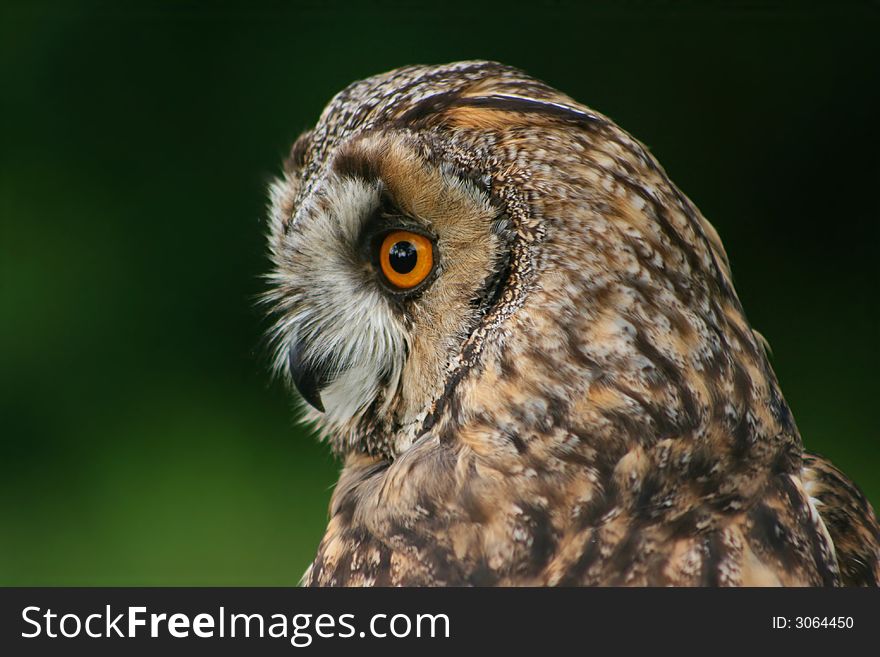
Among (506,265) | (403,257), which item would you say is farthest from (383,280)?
(506,265)

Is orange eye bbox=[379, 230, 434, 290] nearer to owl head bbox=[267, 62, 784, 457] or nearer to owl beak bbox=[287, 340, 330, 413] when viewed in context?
owl head bbox=[267, 62, 784, 457]

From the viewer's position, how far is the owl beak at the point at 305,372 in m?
1.48

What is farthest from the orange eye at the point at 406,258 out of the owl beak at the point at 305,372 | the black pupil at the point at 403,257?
the owl beak at the point at 305,372

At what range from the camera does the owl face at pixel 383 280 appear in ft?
4.08

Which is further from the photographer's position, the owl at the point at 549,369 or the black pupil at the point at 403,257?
the black pupil at the point at 403,257

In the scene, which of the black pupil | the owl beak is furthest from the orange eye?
the owl beak

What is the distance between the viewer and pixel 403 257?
129cm

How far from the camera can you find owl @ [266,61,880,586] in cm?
118

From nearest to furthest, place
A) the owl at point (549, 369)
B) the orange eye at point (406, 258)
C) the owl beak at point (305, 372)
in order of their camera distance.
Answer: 1. the owl at point (549, 369)
2. the orange eye at point (406, 258)
3. the owl beak at point (305, 372)

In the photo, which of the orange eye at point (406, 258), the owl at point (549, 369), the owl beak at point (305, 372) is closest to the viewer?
the owl at point (549, 369)

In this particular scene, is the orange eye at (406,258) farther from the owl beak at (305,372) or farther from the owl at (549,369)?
the owl beak at (305,372)

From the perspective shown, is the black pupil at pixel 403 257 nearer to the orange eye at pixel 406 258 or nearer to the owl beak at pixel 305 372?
the orange eye at pixel 406 258

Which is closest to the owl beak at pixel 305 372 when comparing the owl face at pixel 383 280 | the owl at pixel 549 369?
the owl face at pixel 383 280

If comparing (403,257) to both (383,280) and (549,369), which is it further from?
(549,369)
